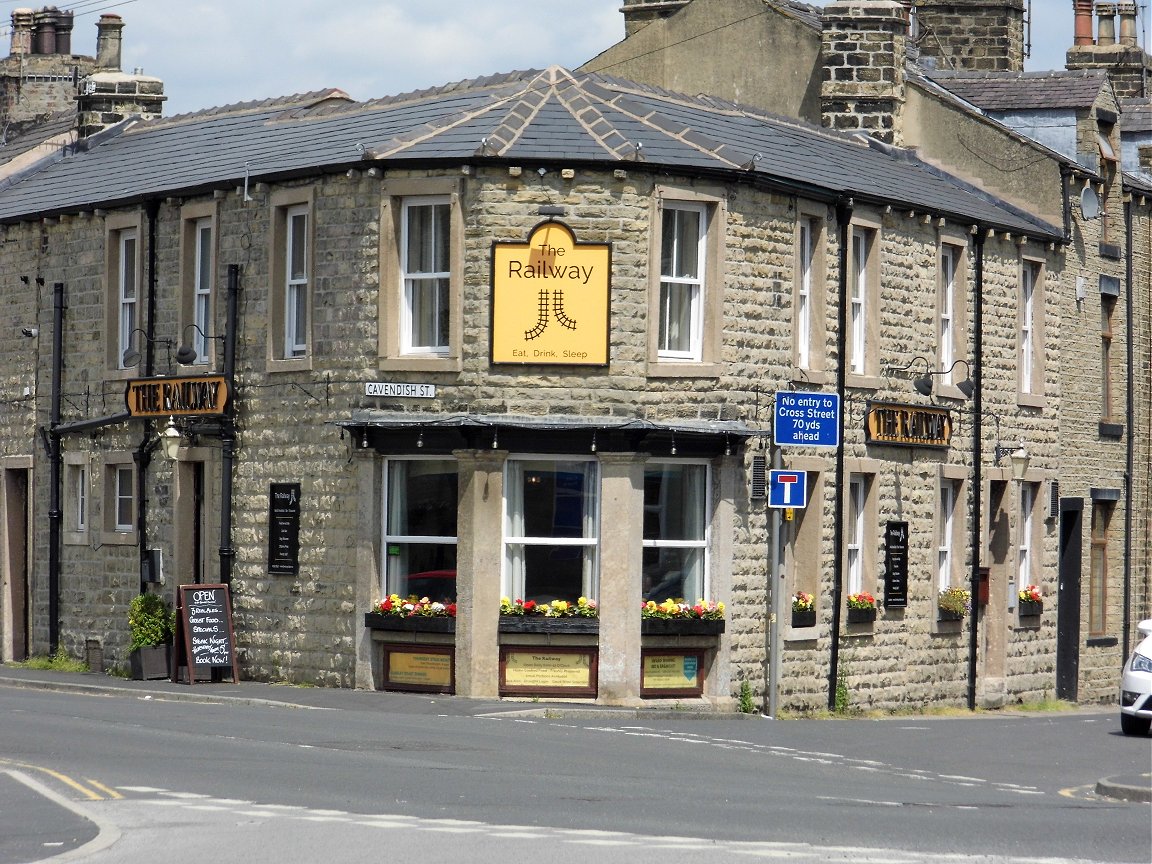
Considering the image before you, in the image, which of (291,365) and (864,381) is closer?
(291,365)

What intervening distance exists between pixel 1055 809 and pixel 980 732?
9011mm

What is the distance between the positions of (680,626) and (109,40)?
19.0 meters

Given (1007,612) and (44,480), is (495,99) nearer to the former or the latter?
(44,480)

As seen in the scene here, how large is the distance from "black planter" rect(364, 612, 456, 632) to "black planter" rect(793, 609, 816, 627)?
191 inches

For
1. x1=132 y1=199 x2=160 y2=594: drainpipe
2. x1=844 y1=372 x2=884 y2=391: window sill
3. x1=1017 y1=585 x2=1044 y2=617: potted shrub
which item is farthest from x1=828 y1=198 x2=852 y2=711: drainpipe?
x1=132 y1=199 x2=160 y2=594: drainpipe

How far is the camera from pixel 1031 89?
34.7 metres

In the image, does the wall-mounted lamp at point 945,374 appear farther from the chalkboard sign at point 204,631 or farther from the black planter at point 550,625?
the chalkboard sign at point 204,631

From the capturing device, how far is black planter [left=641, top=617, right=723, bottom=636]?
78.7ft

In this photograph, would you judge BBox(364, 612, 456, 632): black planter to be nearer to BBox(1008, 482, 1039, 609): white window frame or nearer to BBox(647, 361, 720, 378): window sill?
BBox(647, 361, 720, 378): window sill

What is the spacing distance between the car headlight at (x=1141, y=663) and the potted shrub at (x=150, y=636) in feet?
38.7

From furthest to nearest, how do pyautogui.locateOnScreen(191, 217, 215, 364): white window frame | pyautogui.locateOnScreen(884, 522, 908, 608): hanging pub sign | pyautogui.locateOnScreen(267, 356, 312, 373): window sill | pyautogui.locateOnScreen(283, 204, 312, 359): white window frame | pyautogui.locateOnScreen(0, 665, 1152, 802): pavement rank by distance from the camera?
pyautogui.locateOnScreen(884, 522, 908, 608): hanging pub sign < pyautogui.locateOnScreen(191, 217, 215, 364): white window frame < pyautogui.locateOnScreen(283, 204, 312, 359): white window frame < pyautogui.locateOnScreen(267, 356, 312, 373): window sill < pyautogui.locateOnScreen(0, 665, 1152, 802): pavement

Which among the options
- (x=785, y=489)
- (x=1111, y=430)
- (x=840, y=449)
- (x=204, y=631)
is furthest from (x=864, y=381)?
(x=204, y=631)

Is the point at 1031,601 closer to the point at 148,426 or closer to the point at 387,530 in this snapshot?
the point at 387,530

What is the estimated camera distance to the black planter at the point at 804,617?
26.3 m
